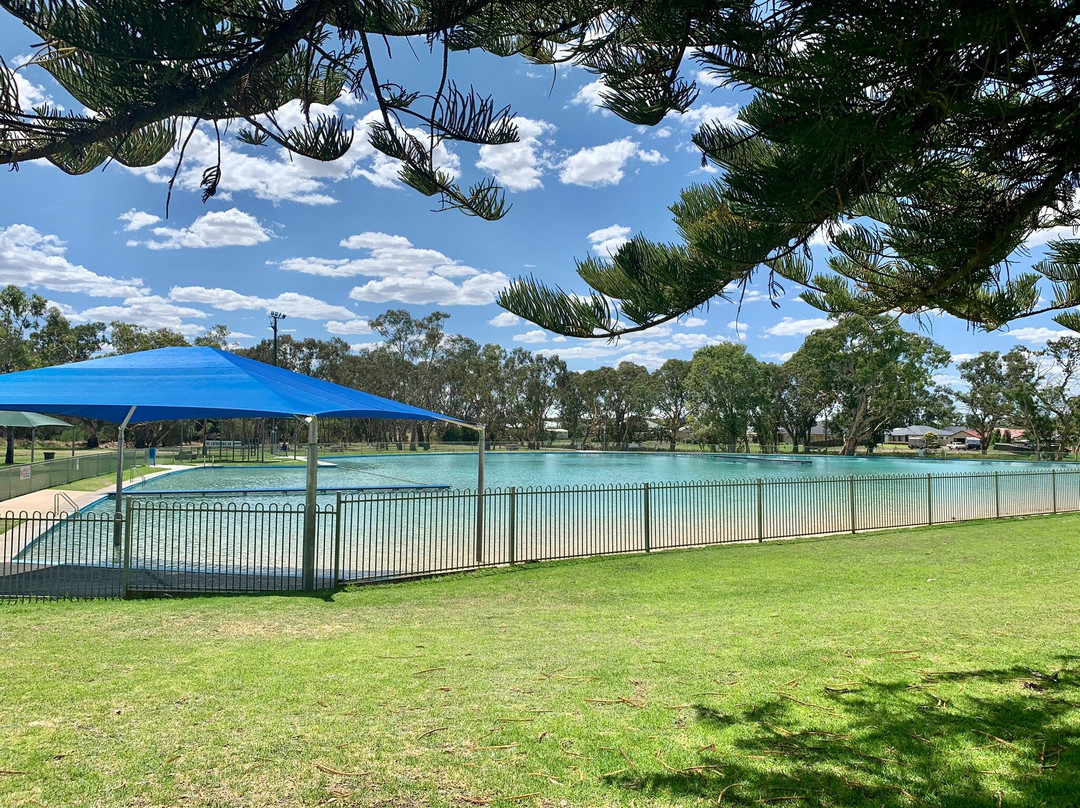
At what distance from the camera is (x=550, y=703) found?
147 inches

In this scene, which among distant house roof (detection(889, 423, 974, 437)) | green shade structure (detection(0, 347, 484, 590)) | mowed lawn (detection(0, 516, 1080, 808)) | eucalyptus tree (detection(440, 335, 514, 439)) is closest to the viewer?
mowed lawn (detection(0, 516, 1080, 808))

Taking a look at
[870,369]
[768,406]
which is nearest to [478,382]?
[768,406]

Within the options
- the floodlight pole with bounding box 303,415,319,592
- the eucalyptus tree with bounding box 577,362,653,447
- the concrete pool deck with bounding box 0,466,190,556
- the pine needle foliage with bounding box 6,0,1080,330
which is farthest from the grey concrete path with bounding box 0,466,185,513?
the eucalyptus tree with bounding box 577,362,653,447

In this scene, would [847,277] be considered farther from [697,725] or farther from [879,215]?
[697,725]

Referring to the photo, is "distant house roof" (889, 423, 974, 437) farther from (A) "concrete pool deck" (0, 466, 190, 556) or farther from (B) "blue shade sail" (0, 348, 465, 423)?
(B) "blue shade sail" (0, 348, 465, 423)

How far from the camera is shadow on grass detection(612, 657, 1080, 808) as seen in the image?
2678mm

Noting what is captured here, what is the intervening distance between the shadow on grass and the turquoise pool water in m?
16.7

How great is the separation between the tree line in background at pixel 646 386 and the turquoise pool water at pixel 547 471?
640 centimetres

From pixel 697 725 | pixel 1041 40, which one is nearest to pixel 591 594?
pixel 697 725

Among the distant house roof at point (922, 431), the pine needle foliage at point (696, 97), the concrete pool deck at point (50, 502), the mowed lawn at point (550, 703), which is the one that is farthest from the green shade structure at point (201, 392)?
the distant house roof at point (922, 431)

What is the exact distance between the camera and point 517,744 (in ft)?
10.4

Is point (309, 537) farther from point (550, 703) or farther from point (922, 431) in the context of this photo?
point (922, 431)

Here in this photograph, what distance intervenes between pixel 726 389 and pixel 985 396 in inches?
818

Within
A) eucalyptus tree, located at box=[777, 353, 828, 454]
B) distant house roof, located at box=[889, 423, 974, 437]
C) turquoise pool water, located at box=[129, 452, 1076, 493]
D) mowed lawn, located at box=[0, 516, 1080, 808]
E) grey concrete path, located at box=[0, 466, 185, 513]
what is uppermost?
eucalyptus tree, located at box=[777, 353, 828, 454]
